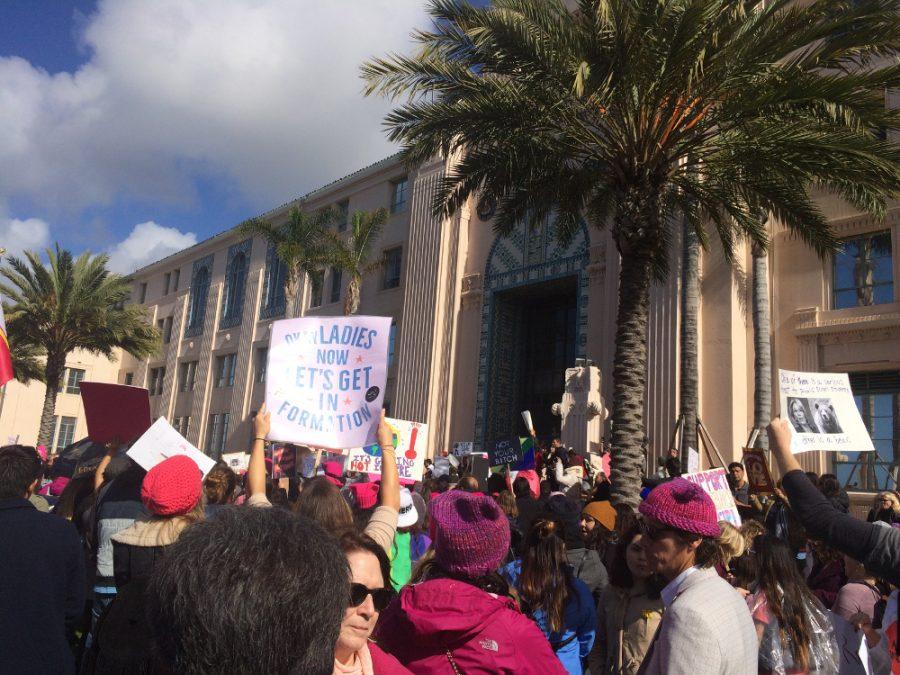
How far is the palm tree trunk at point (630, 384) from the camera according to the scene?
956cm

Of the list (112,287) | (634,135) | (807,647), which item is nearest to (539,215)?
(634,135)

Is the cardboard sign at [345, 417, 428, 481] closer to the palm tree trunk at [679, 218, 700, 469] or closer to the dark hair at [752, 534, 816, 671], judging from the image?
the palm tree trunk at [679, 218, 700, 469]

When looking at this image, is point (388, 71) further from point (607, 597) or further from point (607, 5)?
point (607, 597)

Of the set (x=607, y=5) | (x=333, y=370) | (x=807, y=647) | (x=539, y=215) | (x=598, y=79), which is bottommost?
(x=807, y=647)

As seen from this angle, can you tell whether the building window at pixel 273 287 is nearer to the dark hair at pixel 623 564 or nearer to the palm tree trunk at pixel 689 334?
the palm tree trunk at pixel 689 334

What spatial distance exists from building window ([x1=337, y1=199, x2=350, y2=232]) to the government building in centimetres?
8

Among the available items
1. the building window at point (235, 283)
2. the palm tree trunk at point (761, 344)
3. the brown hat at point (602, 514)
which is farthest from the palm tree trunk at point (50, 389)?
the brown hat at point (602, 514)

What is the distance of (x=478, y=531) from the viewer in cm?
269

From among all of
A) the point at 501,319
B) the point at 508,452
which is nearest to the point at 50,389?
the point at 501,319

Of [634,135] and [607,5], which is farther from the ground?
[607,5]

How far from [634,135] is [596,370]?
10.2 m

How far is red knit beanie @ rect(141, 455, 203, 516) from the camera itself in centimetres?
353

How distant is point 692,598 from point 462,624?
857 millimetres

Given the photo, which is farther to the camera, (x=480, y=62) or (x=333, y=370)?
(x=480, y=62)
